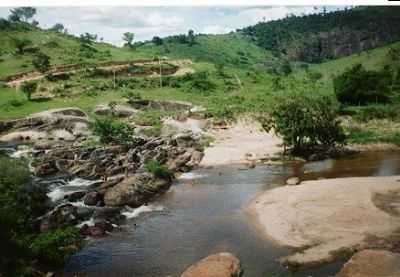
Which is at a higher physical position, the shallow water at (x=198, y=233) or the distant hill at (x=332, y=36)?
the distant hill at (x=332, y=36)

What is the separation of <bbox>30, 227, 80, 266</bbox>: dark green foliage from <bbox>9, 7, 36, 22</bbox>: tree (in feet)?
267

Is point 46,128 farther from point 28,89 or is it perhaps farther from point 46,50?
point 46,50

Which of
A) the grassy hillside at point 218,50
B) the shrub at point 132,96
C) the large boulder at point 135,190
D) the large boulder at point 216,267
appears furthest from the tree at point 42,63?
the large boulder at point 216,267

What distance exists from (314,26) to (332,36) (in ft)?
37.7

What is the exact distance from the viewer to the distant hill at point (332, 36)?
138750mm

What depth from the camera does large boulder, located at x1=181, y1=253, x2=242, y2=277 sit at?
18500 mm

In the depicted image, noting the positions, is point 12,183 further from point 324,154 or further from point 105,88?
point 105,88

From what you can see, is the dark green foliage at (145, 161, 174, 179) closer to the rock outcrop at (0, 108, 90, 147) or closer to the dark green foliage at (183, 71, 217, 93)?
the rock outcrop at (0, 108, 90, 147)

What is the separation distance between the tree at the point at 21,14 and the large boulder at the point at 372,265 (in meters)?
89.1

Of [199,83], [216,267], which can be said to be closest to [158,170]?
[216,267]

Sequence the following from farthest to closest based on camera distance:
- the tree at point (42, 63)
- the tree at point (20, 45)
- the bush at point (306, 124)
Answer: the tree at point (20, 45), the tree at point (42, 63), the bush at point (306, 124)

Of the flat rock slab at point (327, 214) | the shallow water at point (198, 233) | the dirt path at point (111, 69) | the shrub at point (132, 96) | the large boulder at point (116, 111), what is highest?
the dirt path at point (111, 69)

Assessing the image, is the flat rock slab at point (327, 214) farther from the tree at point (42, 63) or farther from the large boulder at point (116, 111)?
the tree at point (42, 63)

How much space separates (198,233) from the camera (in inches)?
939
